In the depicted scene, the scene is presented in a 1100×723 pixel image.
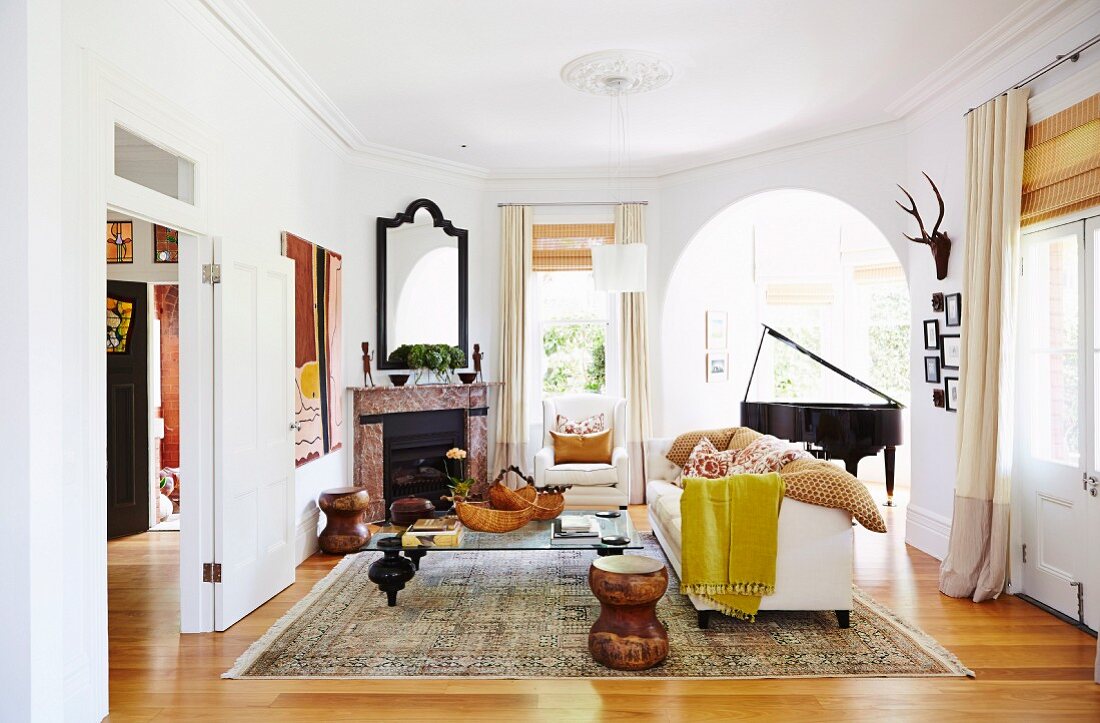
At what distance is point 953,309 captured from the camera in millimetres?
4867

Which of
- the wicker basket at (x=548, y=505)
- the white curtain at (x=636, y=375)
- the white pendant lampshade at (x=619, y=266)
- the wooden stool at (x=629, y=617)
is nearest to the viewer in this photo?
the wooden stool at (x=629, y=617)

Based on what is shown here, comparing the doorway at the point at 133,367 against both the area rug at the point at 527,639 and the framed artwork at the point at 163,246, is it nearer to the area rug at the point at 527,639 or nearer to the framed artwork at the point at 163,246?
the framed artwork at the point at 163,246

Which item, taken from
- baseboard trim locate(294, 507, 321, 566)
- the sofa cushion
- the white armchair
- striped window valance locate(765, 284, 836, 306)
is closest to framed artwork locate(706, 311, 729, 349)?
striped window valance locate(765, 284, 836, 306)

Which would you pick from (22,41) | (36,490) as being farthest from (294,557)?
(22,41)

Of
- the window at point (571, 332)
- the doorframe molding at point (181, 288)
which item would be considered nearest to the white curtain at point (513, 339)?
the window at point (571, 332)

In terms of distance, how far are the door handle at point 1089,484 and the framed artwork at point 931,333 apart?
1468 mm

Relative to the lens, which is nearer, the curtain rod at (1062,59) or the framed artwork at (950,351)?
the curtain rod at (1062,59)

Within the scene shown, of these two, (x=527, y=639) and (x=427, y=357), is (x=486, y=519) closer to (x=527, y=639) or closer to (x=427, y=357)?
(x=527, y=639)

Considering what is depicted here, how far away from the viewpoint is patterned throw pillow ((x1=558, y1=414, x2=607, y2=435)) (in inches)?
258

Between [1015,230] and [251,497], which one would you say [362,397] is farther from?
[1015,230]

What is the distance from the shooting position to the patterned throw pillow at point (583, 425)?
6.55 meters

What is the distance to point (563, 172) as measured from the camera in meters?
7.17

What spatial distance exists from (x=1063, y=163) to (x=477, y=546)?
3544 millimetres

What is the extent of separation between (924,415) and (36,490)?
5114mm
